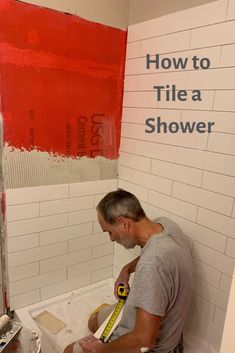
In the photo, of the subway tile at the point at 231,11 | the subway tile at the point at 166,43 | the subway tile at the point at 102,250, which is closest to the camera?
the subway tile at the point at 231,11

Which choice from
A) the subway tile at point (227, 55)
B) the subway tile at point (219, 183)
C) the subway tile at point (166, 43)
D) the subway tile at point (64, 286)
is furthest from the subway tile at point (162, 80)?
the subway tile at point (64, 286)

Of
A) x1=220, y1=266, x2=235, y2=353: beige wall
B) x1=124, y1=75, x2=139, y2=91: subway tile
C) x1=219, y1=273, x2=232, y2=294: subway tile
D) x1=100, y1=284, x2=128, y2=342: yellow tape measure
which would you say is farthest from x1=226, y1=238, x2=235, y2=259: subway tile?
x1=124, y1=75, x2=139, y2=91: subway tile

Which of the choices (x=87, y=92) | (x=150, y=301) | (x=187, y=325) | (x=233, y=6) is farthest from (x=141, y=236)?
(x=233, y=6)

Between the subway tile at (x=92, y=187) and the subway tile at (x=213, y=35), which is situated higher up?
the subway tile at (x=213, y=35)

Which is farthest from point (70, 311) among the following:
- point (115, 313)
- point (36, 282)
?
point (115, 313)

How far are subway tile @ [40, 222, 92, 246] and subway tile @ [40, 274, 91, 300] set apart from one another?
0.31 m

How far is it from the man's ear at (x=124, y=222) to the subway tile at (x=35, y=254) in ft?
2.31

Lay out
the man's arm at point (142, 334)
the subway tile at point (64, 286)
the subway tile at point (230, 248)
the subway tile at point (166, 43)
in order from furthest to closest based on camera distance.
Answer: the subway tile at point (64, 286) < the subway tile at point (166, 43) < the subway tile at point (230, 248) < the man's arm at point (142, 334)

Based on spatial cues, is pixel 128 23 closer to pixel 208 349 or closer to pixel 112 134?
pixel 112 134

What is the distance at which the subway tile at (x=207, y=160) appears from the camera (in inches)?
50.9

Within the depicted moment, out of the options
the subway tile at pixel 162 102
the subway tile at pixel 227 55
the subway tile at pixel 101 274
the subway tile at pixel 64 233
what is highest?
the subway tile at pixel 227 55

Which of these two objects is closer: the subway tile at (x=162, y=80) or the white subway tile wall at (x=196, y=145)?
the white subway tile wall at (x=196, y=145)

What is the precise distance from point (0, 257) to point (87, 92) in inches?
41.9

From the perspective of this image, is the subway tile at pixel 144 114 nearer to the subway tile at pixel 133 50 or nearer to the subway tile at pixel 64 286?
the subway tile at pixel 133 50
